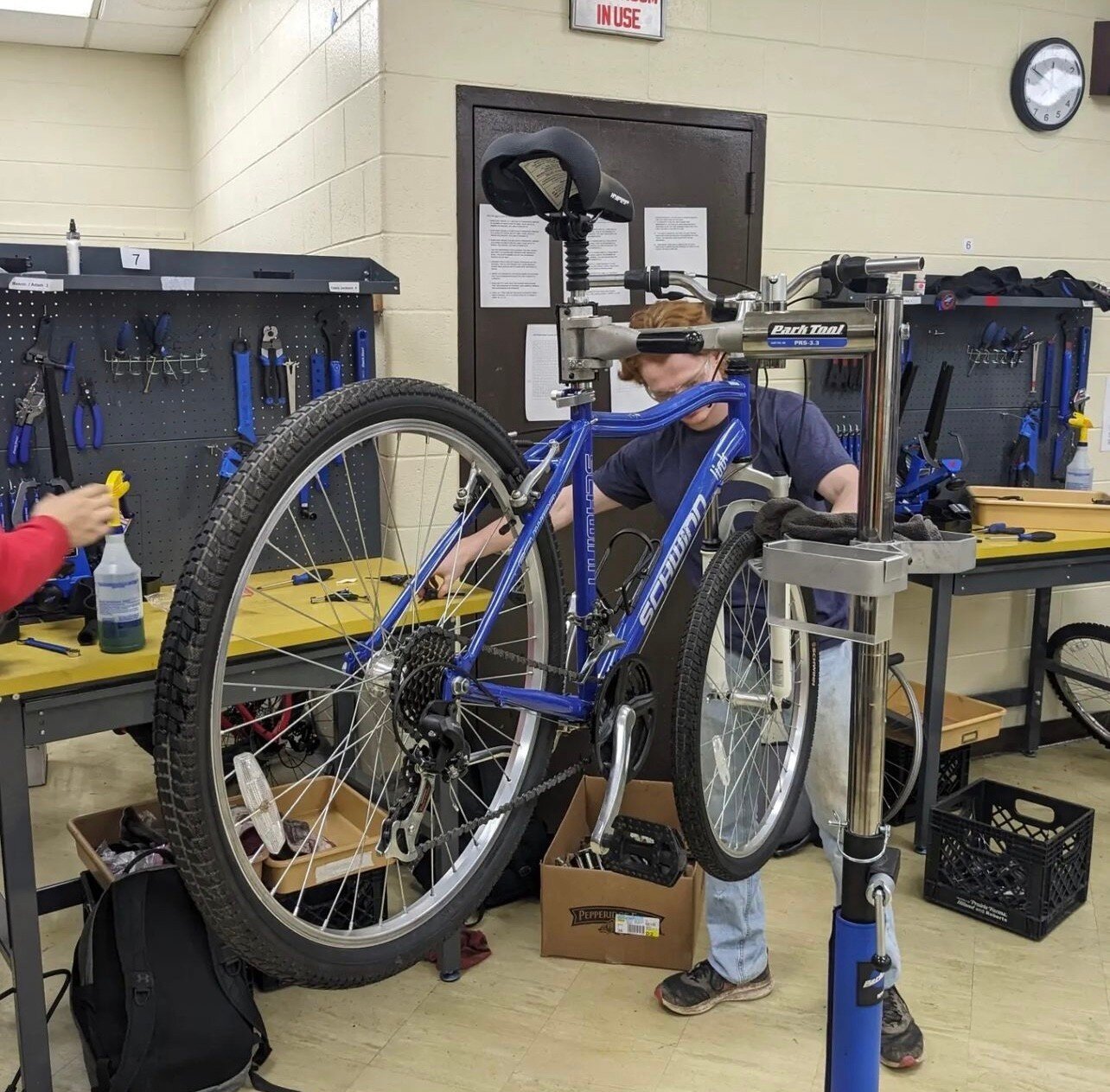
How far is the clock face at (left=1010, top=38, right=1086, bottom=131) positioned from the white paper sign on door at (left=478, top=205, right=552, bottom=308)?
6.07 feet

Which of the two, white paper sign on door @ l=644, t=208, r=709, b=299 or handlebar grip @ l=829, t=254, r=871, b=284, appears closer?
handlebar grip @ l=829, t=254, r=871, b=284

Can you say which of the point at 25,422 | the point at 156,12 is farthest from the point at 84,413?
the point at 156,12

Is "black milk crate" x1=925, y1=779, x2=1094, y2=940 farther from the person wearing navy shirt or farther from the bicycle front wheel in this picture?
the bicycle front wheel

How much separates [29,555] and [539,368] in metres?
1.69

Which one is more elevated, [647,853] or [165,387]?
[165,387]

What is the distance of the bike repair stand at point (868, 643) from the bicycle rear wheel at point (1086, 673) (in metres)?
2.96

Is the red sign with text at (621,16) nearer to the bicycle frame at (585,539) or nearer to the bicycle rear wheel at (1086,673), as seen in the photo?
the bicycle frame at (585,539)

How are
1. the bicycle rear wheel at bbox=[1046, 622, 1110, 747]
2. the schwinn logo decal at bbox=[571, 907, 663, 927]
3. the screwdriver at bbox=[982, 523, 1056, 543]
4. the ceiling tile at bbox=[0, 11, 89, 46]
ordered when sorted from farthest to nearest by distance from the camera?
1. the ceiling tile at bbox=[0, 11, 89, 46]
2. the bicycle rear wheel at bbox=[1046, 622, 1110, 747]
3. the screwdriver at bbox=[982, 523, 1056, 543]
4. the schwinn logo decal at bbox=[571, 907, 663, 927]

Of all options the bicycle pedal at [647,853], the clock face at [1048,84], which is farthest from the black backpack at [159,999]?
the clock face at [1048,84]

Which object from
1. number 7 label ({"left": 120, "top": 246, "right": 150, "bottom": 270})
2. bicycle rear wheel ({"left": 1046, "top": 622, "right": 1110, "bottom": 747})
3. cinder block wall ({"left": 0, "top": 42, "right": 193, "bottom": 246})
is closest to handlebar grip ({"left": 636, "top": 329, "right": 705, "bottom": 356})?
number 7 label ({"left": 120, "top": 246, "right": 150, "bottom": 270})

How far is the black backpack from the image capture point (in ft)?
6.72

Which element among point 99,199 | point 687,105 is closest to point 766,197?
point 687,105

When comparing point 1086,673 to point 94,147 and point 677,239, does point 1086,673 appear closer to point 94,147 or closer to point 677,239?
point 677,239

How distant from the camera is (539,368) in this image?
2988 mm
